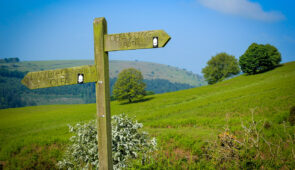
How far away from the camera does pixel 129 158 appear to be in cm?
582

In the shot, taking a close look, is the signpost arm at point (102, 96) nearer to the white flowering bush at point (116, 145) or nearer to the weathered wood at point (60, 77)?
the weathered wood at point (60, 77)

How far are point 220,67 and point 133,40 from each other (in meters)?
74.0

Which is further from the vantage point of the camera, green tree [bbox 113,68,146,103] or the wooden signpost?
green tree [bbox 113,68,146,103]

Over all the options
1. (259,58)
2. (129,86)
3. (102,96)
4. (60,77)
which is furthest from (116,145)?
(259,58)

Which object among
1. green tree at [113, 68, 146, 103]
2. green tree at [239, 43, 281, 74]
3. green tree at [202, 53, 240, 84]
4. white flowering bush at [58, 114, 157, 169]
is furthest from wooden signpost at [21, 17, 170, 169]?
green tree at [202, 53, 240, 84]

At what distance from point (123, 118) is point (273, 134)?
6626mm

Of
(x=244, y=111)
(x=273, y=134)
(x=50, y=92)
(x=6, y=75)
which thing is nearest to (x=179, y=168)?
(x=273, y=134)

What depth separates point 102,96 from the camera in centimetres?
344

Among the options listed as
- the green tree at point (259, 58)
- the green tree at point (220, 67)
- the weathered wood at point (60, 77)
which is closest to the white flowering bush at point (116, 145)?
the weathered wood at point (60, 77)

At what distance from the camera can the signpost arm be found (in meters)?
3.44

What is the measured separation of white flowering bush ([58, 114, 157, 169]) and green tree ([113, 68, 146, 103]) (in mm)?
40523

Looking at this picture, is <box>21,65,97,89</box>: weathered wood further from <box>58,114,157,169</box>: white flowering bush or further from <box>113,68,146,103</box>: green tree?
<box>113,68,146,103</box>: green tree

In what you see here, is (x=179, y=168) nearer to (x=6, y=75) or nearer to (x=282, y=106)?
(x=282, y=106)

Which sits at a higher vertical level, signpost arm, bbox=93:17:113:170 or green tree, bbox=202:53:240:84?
green tree, bbox=202:53:240:84
